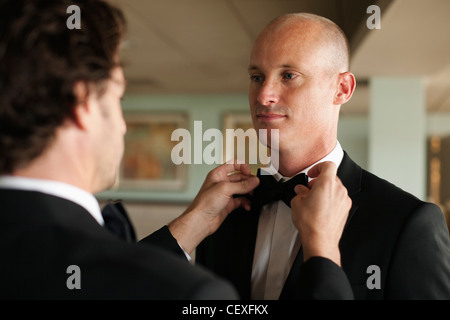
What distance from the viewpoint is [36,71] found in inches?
28.4

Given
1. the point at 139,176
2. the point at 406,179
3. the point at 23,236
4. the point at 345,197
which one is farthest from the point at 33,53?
the point at 139,176

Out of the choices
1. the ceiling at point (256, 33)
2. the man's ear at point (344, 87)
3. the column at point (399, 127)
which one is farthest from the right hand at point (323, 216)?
the column at point (399, 127)

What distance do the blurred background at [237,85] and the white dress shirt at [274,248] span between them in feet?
2.34

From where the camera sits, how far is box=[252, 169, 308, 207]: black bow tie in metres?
1.28

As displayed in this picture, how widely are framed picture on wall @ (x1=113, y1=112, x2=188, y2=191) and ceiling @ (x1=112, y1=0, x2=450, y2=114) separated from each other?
2.43 meters

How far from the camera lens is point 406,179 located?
14.3 ft

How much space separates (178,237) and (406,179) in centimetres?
353

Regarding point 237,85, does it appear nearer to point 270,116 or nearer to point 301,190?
point 270,116

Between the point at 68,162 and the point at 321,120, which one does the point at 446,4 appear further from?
the point at 68,162

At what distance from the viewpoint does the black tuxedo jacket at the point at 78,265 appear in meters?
0.67

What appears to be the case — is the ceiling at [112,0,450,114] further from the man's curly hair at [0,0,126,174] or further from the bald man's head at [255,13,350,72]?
the man's curly hair at [0,0,126,174]

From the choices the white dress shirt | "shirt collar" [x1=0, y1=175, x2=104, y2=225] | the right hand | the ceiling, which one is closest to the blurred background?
the ceiling

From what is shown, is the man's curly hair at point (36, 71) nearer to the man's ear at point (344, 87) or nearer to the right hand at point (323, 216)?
the right hand at point (323, 216)

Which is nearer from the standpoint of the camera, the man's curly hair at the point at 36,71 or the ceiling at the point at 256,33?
the man's curly hair at the point at 36,71
